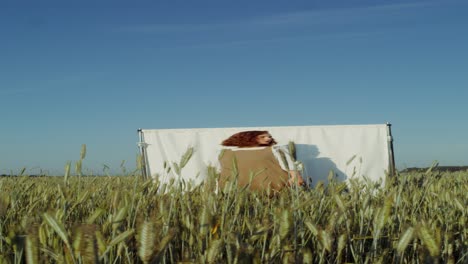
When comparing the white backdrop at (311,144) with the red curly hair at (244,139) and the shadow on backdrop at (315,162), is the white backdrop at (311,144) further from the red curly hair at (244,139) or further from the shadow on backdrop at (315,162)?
the red curly hair at (244,139)

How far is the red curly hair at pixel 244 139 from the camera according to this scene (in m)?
7.47

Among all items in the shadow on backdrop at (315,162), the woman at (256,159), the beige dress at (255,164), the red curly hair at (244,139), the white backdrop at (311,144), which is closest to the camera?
the woman at (256,159)

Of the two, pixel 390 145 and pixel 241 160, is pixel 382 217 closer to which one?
pixel 241 160

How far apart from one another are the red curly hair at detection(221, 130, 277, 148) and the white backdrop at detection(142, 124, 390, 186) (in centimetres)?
15

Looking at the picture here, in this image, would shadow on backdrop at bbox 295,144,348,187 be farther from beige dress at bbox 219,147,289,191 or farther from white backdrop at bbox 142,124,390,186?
beige dress at bbox 219,147,289,191

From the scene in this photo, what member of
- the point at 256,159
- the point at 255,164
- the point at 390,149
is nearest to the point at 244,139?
the point at 256,159

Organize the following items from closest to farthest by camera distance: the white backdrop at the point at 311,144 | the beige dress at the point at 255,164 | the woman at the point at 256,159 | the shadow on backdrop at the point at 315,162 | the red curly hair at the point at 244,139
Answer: the woman at the point at 256,159, the beige dress at the point at 255,164, the red curly hair at the point at 244,139, the shadow on backdrop at the point at 315,162, the white backdrop at the point at 311,144

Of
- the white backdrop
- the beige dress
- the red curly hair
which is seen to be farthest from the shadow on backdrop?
the beige dress

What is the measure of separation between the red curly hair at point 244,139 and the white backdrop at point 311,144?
5.8 inches

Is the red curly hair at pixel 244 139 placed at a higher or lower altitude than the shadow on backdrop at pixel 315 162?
higher

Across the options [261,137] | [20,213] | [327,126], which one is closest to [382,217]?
[20,213]

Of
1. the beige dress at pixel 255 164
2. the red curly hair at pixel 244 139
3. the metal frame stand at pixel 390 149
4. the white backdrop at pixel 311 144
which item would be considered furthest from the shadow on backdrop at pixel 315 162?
the beige dress at pixel 255 164

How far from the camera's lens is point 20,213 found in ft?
7.69

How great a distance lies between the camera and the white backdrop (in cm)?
788
